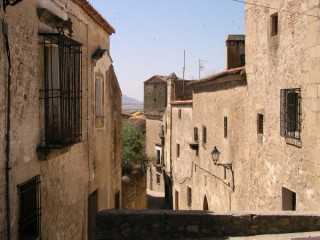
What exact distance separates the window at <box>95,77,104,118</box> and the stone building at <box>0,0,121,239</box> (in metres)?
0.16

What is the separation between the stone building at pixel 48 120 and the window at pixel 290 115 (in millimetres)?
4384

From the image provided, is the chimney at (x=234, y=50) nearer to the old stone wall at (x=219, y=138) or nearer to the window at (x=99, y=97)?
the old stone wall at (x=219, y=138)

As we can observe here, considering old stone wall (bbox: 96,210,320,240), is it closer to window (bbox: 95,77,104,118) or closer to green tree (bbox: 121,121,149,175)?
window (bbox: 95,77,104,118)

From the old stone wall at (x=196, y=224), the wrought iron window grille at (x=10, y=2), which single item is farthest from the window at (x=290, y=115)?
the wrought iron window grille at (x=10, y=2)

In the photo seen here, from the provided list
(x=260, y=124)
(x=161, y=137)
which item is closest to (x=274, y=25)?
(x=260, y=124)

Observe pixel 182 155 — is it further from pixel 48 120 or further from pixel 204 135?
pixel 48 120

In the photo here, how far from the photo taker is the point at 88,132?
30.1 feet

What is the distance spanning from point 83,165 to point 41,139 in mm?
2599

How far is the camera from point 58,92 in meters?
6.80

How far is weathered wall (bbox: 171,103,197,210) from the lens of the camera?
21.0 meters

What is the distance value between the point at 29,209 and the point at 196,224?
106 inches

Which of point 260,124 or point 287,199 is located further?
point 260,124

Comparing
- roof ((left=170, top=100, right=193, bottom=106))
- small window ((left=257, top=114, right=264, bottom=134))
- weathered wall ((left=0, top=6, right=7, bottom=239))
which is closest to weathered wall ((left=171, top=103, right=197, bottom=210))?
roof ((left=170, top=100, right=193, bottom=106))

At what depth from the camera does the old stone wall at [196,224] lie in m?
6.86
